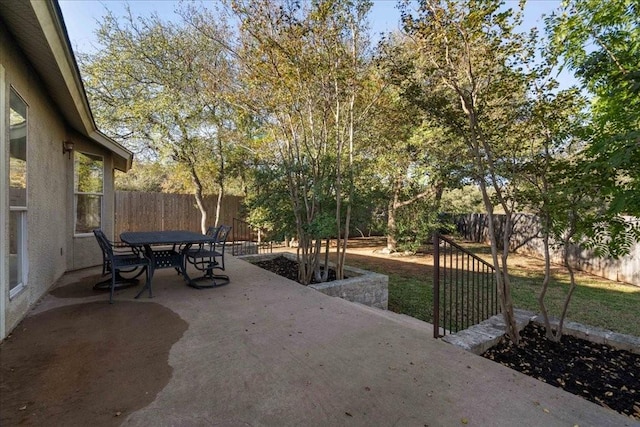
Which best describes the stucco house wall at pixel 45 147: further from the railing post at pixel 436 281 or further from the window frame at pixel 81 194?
the railing post at pixel 436 281

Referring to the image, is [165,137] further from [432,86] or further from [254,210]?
[432,86]

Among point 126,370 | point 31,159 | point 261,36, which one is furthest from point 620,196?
point 31,159

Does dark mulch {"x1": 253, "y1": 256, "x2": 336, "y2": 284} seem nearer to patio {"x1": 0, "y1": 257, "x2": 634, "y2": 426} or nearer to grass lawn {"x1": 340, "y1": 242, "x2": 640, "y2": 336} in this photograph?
grass lawn {"x1": 340, "y1": 242, "x2": 640, "y2": 336}

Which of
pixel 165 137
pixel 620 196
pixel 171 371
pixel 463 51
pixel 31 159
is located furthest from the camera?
pixel 165 137

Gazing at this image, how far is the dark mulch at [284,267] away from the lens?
578cm

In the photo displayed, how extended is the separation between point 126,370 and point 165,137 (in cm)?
838

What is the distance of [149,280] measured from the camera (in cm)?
418

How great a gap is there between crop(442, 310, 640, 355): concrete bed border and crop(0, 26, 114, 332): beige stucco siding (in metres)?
4.05

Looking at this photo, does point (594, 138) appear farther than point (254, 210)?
No

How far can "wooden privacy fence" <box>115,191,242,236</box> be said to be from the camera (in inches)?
407

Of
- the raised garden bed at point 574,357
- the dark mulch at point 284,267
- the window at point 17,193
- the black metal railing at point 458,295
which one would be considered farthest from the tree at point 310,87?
the window at point 17,193

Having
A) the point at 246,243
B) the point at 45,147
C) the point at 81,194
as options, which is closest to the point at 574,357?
the point at 45,147

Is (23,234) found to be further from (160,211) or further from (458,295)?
(160,211)

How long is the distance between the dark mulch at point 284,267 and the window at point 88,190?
3.17 meters
